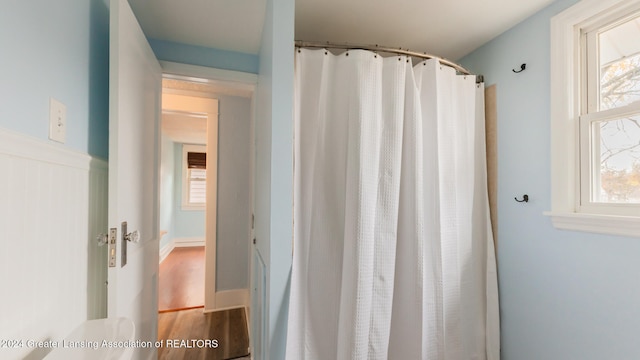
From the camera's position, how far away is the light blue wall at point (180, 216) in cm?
556

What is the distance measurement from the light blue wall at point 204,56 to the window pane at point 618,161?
2019mm

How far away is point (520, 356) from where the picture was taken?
151 centimetres

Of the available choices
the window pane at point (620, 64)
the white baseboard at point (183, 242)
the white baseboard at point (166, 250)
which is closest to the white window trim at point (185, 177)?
the white baseboard at point (183, 242)

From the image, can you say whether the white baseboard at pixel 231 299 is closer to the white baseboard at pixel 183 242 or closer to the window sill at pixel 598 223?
the window sill at pixel 598 223

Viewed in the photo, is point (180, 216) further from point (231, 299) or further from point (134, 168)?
point (134, 168)

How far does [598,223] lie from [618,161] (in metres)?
0.31

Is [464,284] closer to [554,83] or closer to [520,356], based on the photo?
[520,356]

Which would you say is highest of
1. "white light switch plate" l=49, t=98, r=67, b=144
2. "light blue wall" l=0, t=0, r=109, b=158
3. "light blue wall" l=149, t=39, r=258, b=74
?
"light blue wall" l=149, t=39, r=258, b=74

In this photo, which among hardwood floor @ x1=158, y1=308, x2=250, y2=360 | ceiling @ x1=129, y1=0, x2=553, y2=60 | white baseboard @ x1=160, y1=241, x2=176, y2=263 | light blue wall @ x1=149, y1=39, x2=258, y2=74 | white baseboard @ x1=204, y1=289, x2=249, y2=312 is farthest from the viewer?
white baseboard @ x1=160, y1=241, x2=176, y2=263

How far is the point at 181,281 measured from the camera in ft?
11.5

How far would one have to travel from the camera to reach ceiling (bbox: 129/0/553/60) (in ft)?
4.58

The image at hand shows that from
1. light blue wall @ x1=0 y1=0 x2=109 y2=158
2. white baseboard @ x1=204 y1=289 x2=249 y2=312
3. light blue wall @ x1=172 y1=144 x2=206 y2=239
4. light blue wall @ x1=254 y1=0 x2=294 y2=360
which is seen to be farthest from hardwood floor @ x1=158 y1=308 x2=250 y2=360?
light blue wall @ x1=172 y1=144 x2=206 y2=239

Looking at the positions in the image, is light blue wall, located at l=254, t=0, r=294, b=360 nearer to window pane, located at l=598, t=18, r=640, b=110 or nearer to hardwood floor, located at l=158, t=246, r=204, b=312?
window pane, located at l=598, t=18, r=640, b=110

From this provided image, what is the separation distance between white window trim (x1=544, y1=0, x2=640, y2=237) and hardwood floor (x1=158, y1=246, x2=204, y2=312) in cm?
312
